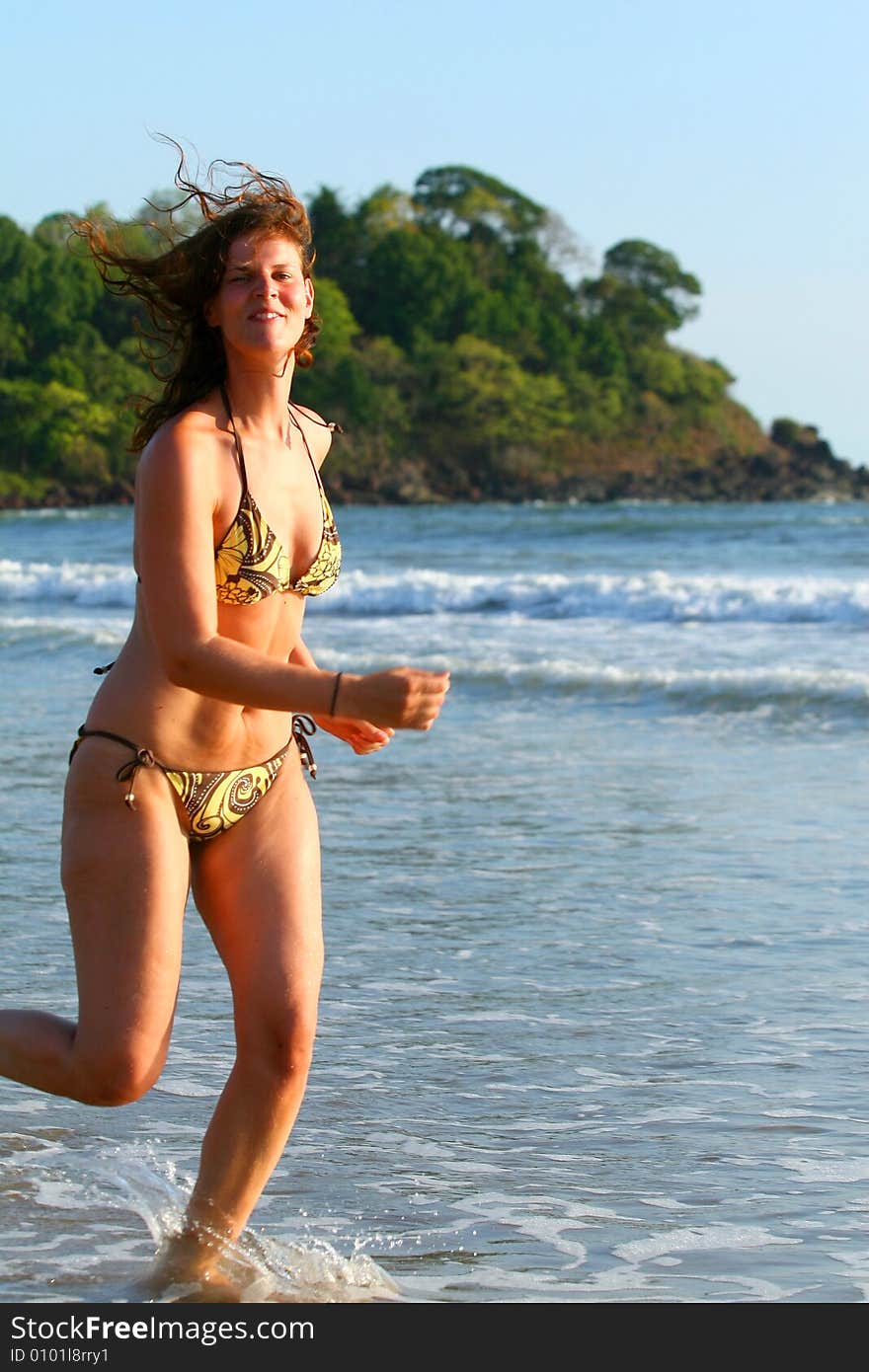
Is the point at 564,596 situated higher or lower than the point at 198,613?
lower

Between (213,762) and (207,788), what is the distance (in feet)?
0.15

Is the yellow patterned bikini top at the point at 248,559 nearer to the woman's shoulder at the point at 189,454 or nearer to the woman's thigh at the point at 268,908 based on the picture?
the woman's shoulder at the point at 189,454

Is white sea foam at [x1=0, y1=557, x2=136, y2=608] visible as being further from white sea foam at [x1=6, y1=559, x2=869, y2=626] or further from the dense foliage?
the dense foliage

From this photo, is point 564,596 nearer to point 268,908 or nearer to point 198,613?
point 268,908

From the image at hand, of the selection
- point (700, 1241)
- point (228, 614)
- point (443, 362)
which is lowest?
point (700, 1241)

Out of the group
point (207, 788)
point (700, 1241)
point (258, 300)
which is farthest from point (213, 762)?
point (700, 1241)

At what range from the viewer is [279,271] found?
330cm

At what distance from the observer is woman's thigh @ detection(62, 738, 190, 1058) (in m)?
3.19

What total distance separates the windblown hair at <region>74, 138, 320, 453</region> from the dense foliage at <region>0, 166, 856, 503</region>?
286ft

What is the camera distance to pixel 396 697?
2.82 metres

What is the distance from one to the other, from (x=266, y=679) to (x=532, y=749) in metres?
7.20

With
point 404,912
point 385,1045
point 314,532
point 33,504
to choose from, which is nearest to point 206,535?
point 314,532

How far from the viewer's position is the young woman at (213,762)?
10.5 ft
